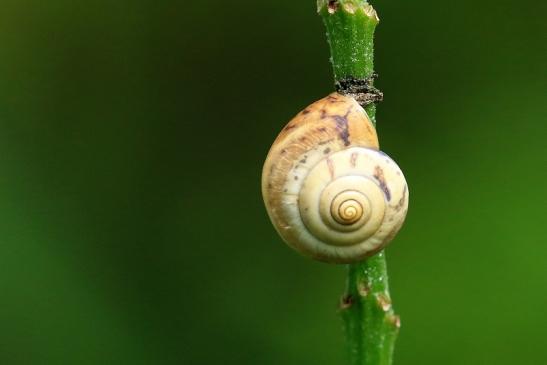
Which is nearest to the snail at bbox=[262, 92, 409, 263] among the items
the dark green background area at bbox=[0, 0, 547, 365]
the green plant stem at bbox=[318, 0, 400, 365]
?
the green plant stem at bbox=[318, 0, 400, 365]

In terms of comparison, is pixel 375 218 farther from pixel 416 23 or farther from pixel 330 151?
pixel 416 23

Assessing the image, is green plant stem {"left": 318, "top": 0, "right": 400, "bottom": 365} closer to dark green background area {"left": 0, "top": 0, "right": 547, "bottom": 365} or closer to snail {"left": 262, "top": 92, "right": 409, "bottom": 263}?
snail {"left": 262, "top": 92, "right": 409, "bottom": 263}

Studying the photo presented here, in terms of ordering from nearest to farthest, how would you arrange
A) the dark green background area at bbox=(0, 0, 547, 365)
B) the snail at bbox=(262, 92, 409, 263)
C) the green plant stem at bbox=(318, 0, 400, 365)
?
1. the green plant stem at bbox=(318, 0, 400, 365)
2. the snail at bbox=(262, 92, 409, 263)
3. the dark green background area at bbox=(0, 0, 547, 365)

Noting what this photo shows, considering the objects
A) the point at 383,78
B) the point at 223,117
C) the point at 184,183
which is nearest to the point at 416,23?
the point at 383,78

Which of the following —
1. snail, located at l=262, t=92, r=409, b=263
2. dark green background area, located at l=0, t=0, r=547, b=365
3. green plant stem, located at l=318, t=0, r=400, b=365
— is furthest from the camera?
dark green background area, located at l=0, t=0, r=547, b=365

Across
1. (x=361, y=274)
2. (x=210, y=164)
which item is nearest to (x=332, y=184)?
(x=361, y=274)

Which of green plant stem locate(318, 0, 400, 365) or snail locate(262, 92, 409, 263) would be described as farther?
snail locate(262, 92, 409, 263)
